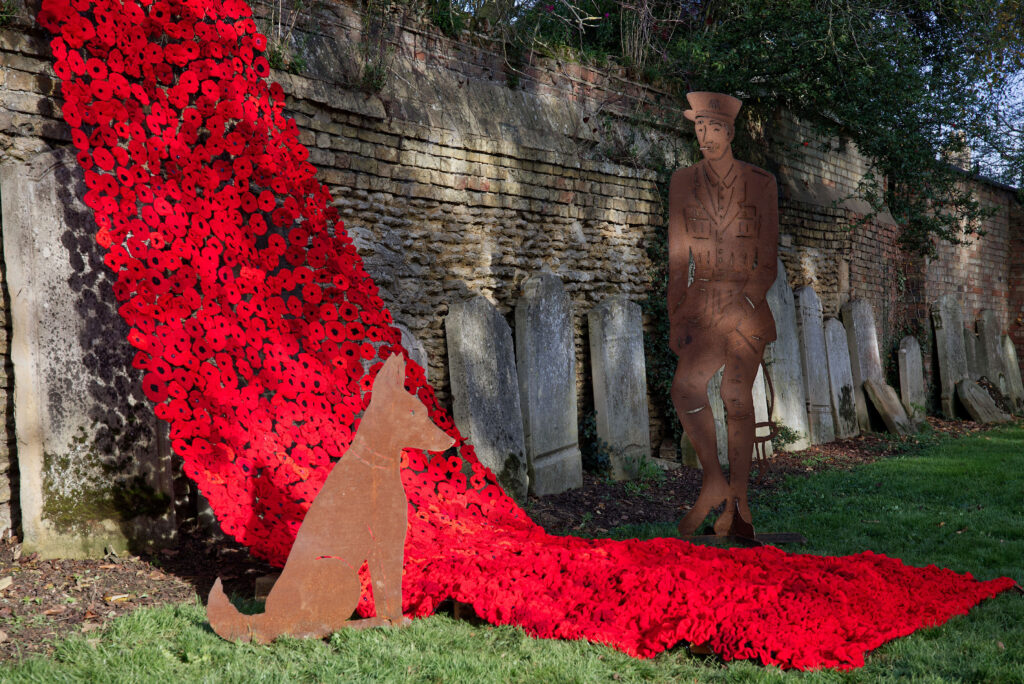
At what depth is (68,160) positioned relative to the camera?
397 cm

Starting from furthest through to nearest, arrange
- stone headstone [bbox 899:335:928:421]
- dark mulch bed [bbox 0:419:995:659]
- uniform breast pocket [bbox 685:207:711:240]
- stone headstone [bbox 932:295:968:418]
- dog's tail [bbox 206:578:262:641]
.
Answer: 1. stone headstone [bbox 932:295:968:418]
2. stone headstone [bbox 899:335:928:421]
3. uniform breast pocket [bbox 685:207:711:240]
4. dark mulch bed [bbox 0:419:995:659]
5. dog's tail [bbox 206:578:262:641]

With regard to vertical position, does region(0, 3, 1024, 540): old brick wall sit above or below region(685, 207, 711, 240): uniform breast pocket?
above

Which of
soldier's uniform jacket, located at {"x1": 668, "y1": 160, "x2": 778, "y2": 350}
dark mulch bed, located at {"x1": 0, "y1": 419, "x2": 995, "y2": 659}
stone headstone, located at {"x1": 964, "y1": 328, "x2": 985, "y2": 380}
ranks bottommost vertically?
dark mulch bed, located at {"x1": 0, "y1": 419, "x2": 995, "y2": 659}

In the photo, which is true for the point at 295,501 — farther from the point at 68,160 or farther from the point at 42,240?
the point at 68,160

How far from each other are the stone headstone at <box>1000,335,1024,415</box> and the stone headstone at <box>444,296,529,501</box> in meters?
9.30

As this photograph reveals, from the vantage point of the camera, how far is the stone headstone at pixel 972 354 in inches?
454

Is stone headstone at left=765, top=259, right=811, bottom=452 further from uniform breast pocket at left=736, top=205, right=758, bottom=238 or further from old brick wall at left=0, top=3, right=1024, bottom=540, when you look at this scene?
uniform breast pocket at left=736, top=205, right=758, bottom=238

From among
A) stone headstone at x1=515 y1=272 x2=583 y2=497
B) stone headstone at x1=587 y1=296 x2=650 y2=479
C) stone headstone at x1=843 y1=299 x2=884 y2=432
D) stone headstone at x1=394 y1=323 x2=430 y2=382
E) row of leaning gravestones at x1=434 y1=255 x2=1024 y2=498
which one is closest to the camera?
stone headstone at x1=394 y1=323 x2=430 y2=382

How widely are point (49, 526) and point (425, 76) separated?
371cm

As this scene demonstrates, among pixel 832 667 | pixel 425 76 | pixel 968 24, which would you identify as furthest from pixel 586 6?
pixel 832 667

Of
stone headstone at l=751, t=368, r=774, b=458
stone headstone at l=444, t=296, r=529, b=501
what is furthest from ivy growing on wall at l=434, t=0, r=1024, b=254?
stone headstone at l=751, t=368, r=774, b=458

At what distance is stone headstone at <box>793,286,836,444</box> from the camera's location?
8.34 meters

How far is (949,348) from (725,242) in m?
7.84

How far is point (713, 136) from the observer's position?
14.9 ft
